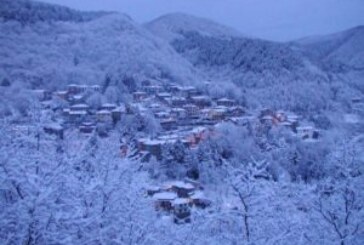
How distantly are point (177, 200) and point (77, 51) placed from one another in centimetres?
2253

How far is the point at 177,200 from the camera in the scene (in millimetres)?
7289

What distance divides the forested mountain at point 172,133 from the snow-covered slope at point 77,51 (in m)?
0.13

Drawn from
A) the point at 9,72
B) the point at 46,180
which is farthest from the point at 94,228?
the point at 9,72

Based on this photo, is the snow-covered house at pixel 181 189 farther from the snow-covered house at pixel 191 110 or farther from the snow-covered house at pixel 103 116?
the snow-covered house at pixel 191 110

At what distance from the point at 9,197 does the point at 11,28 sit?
27.4m

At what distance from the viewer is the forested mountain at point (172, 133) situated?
2854mm

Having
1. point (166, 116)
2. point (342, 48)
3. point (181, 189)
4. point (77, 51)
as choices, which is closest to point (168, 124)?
point (166, 116)

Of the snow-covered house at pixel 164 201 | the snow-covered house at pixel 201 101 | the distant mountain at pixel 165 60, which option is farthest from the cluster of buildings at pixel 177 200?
the distant mountain at pixel 165 60

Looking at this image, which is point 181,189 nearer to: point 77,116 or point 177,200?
point 177,200

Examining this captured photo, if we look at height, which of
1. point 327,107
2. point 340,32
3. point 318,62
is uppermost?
point 340,32

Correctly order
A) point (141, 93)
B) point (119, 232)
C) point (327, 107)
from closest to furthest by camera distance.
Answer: point (119, 232) → point (141, 93) → point (327, 107)

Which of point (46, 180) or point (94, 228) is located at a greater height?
point (46, 180)

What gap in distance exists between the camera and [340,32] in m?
33.4

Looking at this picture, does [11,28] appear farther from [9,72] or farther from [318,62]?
[318,62]
